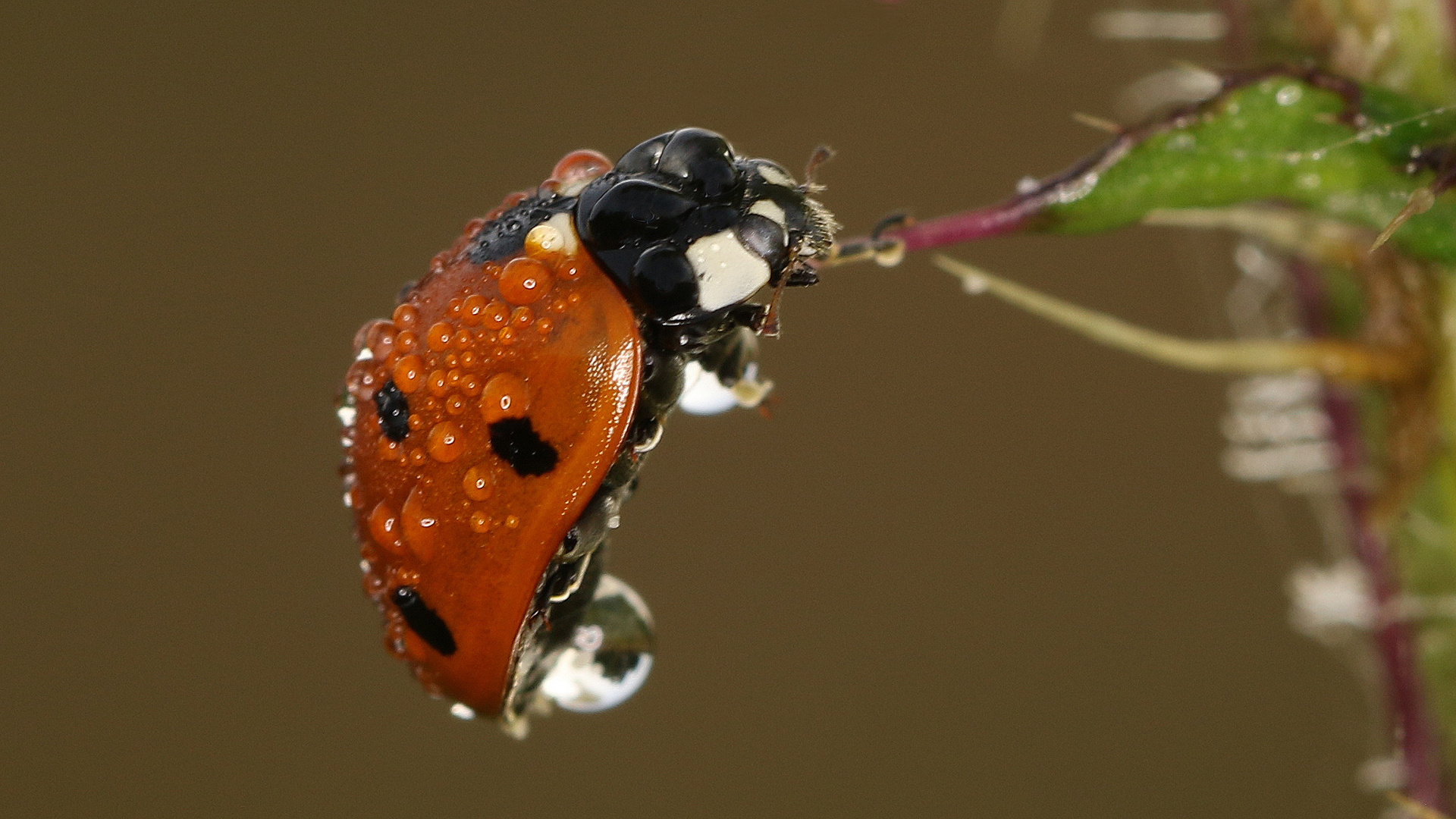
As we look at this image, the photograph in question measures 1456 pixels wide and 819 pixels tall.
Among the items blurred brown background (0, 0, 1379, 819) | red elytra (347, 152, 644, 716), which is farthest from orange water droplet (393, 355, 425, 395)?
blurred brown background (0, 0, 1379, 819)

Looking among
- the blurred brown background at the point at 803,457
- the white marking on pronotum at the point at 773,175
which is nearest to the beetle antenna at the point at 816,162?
the white marking on pronotum at the point at 773,175

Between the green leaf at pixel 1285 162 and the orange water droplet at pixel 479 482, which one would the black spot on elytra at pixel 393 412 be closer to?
the orange water droplet at pixel 479 482

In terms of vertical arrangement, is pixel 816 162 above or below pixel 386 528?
above

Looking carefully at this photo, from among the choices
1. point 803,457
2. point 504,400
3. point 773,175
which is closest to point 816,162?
point 773,175

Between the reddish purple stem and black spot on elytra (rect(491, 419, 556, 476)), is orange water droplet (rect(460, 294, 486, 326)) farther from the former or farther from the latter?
the reddish purple stem

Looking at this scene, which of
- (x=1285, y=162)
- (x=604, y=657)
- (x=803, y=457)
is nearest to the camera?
(x=1285, y=162)

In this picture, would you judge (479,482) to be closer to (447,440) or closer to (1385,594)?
(447,440)
